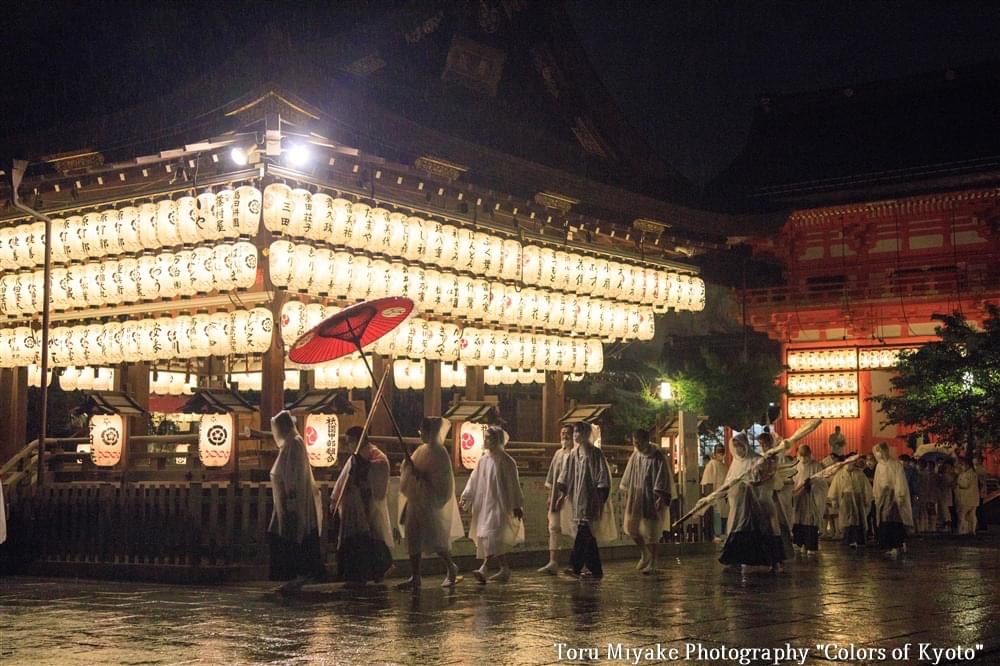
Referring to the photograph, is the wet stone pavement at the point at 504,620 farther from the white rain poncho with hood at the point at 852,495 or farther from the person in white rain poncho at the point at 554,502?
the white rain poncho with hood at the point at 852,495

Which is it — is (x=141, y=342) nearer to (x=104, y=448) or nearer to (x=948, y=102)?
(x=104, y=448)

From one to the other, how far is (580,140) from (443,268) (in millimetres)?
6328

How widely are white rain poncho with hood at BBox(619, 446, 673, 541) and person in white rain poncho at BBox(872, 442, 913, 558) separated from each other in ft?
17.6

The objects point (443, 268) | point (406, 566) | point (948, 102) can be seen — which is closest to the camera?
point (406, 566)

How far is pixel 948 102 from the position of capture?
34625 millimetres

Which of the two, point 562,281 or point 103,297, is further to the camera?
point 562,281

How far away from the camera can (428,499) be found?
39.9 ft

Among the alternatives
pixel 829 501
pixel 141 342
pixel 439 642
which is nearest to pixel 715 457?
pixel 829 501

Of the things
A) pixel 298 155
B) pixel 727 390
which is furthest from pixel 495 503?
pixel 727 390

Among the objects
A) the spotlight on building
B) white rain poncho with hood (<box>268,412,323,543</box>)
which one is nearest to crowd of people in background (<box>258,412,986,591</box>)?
white rain poncho with hood (<box>268,412,323,543</box>)

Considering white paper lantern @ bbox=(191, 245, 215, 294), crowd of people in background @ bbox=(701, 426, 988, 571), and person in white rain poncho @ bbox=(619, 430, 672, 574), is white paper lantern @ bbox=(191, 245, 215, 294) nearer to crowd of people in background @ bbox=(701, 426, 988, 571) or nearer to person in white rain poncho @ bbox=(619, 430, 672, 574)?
person in white rain poncho @ bbox=(619, 430, 672, 574)

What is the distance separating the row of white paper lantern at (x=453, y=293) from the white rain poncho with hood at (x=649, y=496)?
3.56 m

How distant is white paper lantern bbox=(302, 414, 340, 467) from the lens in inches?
566

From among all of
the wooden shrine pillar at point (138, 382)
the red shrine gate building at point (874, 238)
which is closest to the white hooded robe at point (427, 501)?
the wooden shrine pillar at point (138, 382)
